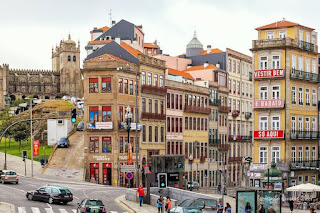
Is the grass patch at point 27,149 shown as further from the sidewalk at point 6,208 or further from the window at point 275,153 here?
the sidewalk at point 6,208

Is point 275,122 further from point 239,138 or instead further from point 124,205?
point 239,138

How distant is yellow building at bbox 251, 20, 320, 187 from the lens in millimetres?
69625

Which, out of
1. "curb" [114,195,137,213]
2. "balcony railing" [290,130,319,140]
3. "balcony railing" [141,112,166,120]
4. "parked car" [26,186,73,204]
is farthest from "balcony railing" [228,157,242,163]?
"parked car" [26,186,73,204]

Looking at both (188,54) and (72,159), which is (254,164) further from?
(188,54)

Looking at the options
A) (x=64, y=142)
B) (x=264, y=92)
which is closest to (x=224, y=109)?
(x=64, y=142)

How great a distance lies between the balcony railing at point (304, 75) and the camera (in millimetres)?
70188

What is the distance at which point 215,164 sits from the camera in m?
106

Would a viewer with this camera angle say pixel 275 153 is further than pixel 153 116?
No

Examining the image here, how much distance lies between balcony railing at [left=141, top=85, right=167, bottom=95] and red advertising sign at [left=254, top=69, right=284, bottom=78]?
22.0 m

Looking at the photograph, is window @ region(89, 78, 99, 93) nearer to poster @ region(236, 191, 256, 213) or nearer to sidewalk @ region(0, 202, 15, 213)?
sidewalk @ region(0, 202, 15, 213)

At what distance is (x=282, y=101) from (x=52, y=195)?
92.2 ft

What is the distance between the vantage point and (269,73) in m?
69.6

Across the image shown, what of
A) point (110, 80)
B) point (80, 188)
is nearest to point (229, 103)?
point (110, 80)

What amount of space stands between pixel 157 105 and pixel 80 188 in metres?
28.2
